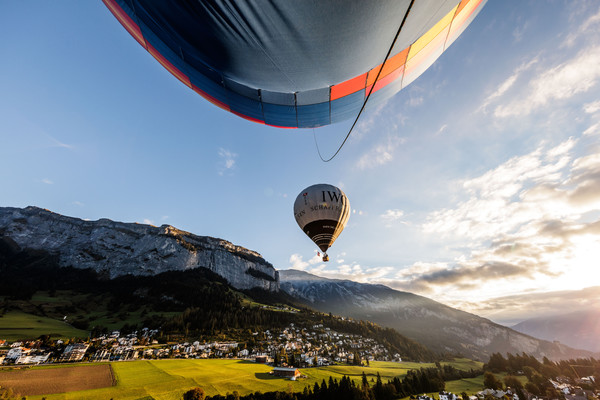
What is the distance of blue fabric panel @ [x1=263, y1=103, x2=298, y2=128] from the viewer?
10.5 meters

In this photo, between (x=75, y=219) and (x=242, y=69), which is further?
(x=75, y=219)

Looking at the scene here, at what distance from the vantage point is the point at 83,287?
418ft

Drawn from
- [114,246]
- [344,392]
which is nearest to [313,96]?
[344,392]

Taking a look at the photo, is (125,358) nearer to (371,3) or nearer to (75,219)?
(371,3)

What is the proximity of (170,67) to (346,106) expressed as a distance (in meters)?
8.11

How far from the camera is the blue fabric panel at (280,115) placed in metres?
10.5

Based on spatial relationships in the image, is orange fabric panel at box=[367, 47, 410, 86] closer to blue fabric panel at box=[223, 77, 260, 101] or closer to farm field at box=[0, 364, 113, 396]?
blue fabric panel at box=[223, 77, 260, 101]

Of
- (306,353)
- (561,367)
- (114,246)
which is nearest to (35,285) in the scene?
(114,246)

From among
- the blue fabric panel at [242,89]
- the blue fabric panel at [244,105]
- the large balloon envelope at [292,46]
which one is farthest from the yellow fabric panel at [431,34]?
the blue fabric panel at [244,105]

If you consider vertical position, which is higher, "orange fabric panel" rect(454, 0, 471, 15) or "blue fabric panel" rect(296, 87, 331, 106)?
"orange fabric panel" rect(454, 0, 471, 15)

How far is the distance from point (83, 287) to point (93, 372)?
118632 millimetres

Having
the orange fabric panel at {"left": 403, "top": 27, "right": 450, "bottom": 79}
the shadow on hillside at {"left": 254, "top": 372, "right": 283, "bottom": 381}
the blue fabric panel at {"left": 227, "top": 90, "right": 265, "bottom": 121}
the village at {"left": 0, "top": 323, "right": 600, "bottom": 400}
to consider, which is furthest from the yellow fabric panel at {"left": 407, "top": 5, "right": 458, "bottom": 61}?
the village at {"left": 0, "top": 323, "right": 600, "bottom": 400}

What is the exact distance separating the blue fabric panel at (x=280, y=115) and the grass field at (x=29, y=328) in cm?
9051

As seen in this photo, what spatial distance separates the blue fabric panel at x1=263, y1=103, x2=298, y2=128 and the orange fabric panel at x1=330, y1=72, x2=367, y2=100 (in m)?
1.92
